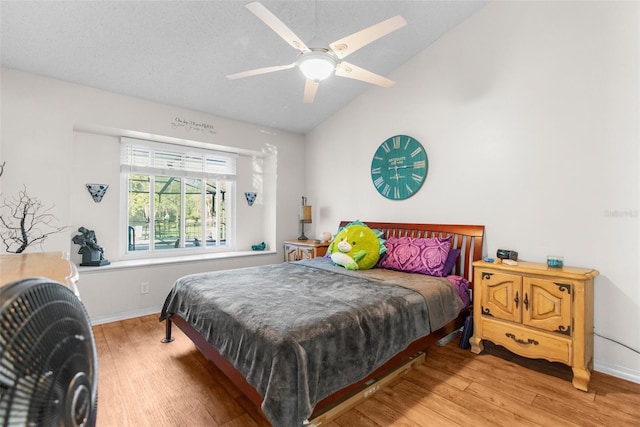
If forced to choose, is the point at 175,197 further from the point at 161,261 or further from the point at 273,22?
the point at 273,22

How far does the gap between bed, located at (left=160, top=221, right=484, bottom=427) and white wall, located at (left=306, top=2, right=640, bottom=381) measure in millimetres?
503

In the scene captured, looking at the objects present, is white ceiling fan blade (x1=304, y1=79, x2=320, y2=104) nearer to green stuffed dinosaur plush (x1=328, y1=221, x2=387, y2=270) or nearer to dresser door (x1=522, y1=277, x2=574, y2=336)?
green stuffed dinosaur plush (x1=328, y1=221, x2=387, y2=270)

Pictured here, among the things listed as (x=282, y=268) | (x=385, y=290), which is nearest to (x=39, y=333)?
(x=385, y=290)

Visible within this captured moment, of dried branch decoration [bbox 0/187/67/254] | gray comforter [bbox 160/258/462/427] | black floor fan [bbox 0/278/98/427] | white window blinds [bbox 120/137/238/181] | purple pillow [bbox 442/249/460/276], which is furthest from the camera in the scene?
white window blinds [bbox 120/137/238/181]

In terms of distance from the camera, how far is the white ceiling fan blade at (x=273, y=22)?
1601 mm

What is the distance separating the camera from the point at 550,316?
215 centimetres

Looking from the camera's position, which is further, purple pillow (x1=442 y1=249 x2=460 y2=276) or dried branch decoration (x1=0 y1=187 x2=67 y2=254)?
purple pillow (x1=442 y1=249 x2=460 y2=276)

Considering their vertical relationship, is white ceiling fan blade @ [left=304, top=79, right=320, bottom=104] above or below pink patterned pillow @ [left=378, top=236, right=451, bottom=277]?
above

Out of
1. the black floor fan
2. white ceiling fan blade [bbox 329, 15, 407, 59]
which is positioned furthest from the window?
the black floor fan

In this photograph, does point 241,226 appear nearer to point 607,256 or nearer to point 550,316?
point 550,316

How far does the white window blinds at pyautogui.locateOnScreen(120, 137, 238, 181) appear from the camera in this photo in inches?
147

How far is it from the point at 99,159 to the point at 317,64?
3.07 metres

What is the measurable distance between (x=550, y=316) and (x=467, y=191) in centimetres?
134

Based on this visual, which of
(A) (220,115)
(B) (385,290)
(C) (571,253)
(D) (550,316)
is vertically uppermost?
(A) (220,115)
